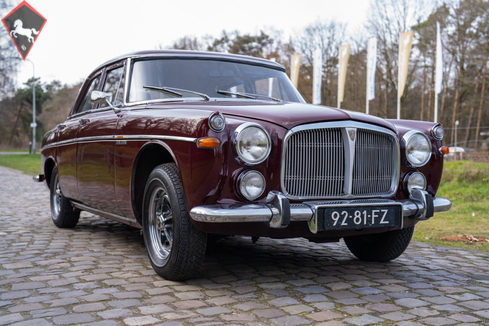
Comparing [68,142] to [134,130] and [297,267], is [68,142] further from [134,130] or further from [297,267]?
[297,267]

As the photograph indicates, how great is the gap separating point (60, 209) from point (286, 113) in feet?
12.4

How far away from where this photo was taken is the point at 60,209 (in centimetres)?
630

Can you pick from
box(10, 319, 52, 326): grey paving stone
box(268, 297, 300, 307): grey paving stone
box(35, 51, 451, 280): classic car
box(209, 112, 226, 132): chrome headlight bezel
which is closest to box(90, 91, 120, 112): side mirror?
box(35, 51, 451, 280): classic car

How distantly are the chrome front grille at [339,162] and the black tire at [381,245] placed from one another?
67 centimetres

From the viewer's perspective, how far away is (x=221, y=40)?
51750 millimetres

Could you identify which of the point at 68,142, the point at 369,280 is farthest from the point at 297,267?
the point at 68,142

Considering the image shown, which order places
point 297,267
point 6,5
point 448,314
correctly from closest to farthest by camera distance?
point 448,314 → point 297,267 → point 6,5

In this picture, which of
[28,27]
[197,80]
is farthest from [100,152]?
[28,27]

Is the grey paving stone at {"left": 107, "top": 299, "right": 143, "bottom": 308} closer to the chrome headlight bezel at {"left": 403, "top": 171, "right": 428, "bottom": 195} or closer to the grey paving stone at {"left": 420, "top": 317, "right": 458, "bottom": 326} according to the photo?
the grey paving stone at {"left": 420, "top": 317, "right": 458, "bottom": 326}

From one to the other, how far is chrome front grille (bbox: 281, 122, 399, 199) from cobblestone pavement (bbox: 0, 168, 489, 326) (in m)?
0.70

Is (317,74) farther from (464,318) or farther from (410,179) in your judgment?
(464,318)

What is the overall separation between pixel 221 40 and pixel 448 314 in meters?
50.5

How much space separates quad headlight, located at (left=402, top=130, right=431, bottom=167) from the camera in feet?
13.3

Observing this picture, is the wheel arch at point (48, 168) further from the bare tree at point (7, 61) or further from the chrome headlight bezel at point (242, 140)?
the bare tree at point (7, 61)
